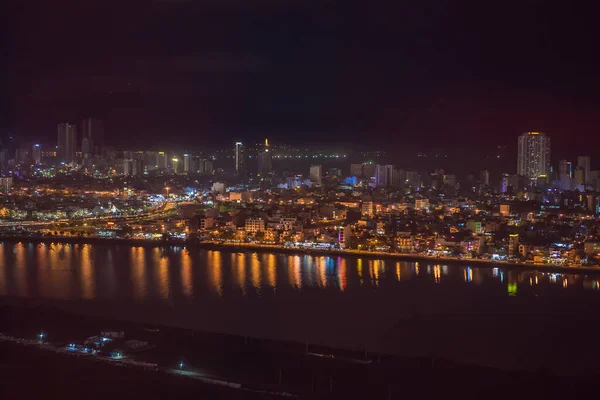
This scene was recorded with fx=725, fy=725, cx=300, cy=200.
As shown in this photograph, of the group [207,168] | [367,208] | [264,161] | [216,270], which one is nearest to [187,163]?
[207,168]

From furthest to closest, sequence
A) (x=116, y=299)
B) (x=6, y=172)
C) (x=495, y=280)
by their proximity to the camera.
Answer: (x=6, y=172) → (x=495, y=280) → (x=116, y=299)

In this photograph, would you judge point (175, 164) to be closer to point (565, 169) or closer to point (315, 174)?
point (315, 174)

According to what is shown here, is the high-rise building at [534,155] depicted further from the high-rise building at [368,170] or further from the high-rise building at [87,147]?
the high-rise building at [87,147]

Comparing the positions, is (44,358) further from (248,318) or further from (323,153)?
(323,153)

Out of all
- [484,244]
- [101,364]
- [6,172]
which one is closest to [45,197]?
[6,172]

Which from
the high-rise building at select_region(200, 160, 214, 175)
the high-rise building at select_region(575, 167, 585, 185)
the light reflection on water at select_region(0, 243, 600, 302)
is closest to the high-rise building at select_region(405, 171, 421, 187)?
the high-rise building at select_region(575, 167, 585, 185)

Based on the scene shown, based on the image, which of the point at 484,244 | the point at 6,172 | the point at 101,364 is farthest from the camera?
the point at 6,172

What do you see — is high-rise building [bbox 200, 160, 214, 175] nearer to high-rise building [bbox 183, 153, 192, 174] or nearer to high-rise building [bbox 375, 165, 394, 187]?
high-rise building [bbox 183, 153, 192, 174]
